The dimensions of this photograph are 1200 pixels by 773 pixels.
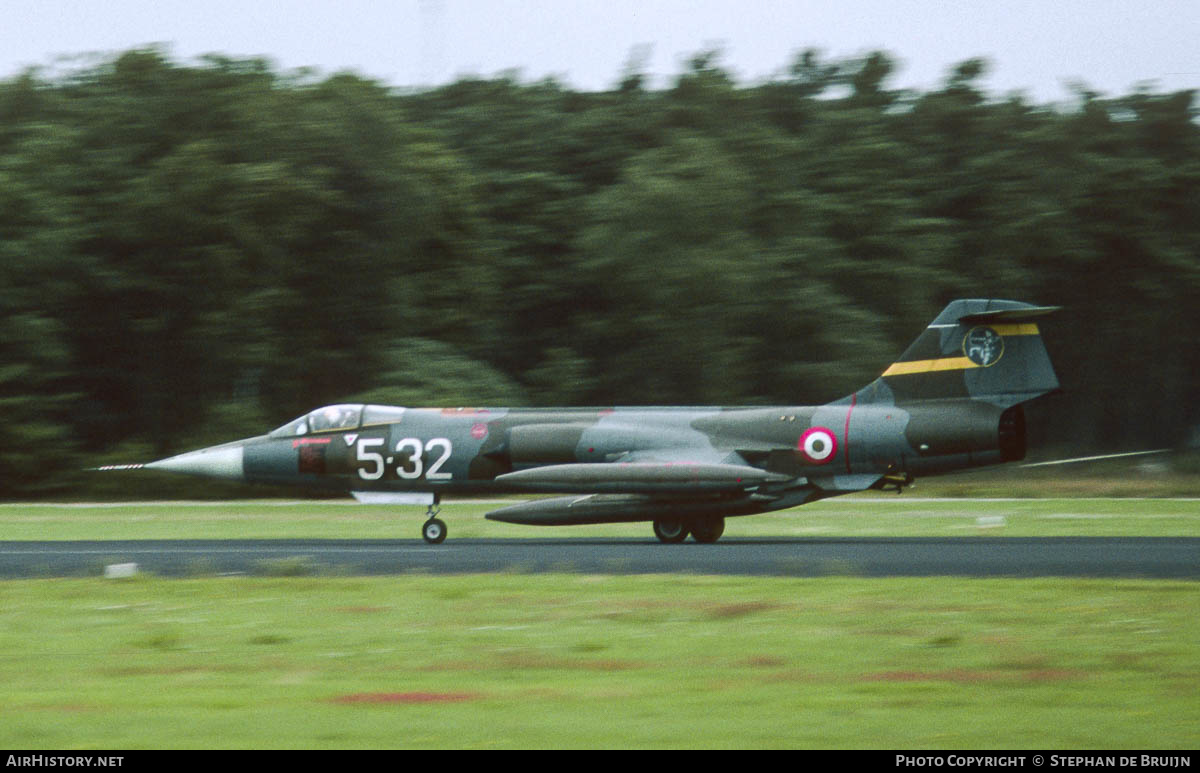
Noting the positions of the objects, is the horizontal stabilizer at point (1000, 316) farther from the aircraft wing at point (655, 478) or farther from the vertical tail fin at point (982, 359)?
the aircraft wing at point (655, 478)

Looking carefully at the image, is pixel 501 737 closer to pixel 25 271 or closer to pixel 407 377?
pixel 407 377

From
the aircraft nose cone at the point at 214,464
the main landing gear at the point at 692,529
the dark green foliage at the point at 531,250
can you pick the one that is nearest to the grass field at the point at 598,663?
the main landing gear at the point at 692,529

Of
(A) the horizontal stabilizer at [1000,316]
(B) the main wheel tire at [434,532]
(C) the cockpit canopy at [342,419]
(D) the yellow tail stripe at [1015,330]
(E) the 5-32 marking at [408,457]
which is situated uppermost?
(A) the horizontal stabilizer at [1000,316]

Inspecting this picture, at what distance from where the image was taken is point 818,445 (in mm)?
22266

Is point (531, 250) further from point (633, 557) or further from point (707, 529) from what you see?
point (633, 557)

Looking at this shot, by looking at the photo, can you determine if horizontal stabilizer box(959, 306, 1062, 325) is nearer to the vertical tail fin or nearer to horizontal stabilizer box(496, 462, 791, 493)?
the vertical tail fin

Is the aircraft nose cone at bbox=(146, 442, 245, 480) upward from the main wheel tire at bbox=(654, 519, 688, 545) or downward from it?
upward

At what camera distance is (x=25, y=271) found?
39188mm

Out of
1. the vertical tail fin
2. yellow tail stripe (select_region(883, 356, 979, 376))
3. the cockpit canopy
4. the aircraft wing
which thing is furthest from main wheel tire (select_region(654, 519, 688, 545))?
the cockpit canopy

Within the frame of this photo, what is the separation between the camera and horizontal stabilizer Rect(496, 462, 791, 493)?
71.7 feet

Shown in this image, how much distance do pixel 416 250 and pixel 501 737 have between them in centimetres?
3563

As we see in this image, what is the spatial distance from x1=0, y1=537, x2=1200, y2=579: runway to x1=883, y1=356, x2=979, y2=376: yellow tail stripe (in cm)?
262

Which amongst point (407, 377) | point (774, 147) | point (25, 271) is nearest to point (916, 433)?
point (407, 377)

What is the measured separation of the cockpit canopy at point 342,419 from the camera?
24.5 meters
